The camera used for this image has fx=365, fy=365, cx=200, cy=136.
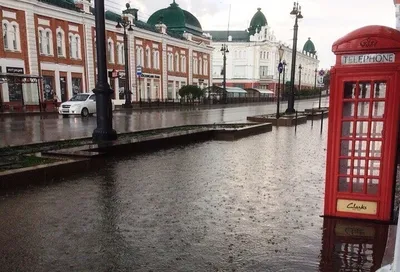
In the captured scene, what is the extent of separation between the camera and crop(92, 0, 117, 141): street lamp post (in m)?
10.1

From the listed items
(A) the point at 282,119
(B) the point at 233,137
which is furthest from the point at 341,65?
(A) the point at 282,119

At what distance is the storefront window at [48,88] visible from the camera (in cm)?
3676

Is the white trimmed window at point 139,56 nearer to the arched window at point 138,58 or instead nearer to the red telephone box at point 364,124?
the arched window at point 138,58

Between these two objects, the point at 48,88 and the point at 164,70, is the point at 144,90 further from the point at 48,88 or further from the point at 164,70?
the point at 48,88

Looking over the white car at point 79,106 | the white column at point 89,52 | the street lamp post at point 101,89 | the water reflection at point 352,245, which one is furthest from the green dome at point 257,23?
the water reflection at point 352,245

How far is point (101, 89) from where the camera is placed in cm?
1020

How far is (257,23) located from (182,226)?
3892 inches

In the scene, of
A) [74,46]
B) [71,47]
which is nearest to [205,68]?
[74,46]

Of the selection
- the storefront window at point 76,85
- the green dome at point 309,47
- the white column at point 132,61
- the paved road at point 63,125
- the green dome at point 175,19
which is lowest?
the paved road at point 63,125

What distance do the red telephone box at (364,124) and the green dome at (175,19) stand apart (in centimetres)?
6161

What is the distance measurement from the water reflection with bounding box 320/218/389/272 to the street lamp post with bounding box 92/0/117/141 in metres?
7.10

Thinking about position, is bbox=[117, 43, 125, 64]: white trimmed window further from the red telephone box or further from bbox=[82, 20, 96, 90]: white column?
the red telephone box

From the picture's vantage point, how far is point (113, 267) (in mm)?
3730

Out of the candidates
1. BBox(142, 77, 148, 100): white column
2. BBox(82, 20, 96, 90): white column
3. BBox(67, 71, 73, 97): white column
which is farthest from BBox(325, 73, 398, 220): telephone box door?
BBox(142, 77, 148, 100): white column
